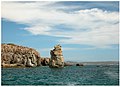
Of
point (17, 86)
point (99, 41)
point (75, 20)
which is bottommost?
point (17, 86)

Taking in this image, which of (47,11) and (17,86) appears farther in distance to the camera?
(47,11)

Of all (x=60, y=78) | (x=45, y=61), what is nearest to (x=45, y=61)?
(x=45, y=61)

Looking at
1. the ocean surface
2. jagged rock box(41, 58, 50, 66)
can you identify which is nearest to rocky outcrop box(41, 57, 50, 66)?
jagged rock box(41, 58, 50, 66)

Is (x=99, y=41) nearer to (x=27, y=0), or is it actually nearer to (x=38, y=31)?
(x=38, y=31)

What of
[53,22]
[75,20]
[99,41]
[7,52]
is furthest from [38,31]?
[7,52]

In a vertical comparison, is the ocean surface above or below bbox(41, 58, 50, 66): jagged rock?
below

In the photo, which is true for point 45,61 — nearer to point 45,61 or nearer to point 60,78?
point 45,61

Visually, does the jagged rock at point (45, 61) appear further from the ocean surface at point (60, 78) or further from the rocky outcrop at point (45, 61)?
the ocean surface at point (60, 78)

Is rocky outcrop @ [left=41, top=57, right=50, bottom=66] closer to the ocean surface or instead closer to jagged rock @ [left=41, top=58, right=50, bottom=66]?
jagged rock @ [left=41, top=58, right=50, bottom=66]

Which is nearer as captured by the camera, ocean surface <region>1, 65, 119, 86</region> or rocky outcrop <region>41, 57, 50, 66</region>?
ocean surface <region>1, 65, 119, 86</region>

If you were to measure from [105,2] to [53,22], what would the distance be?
1369mm

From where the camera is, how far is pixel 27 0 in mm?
7309

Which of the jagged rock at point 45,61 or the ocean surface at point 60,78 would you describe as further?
the jagged rock at point 45,61

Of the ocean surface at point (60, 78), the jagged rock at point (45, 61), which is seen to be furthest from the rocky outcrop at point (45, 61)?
the ocean surface at point (60, 78)
